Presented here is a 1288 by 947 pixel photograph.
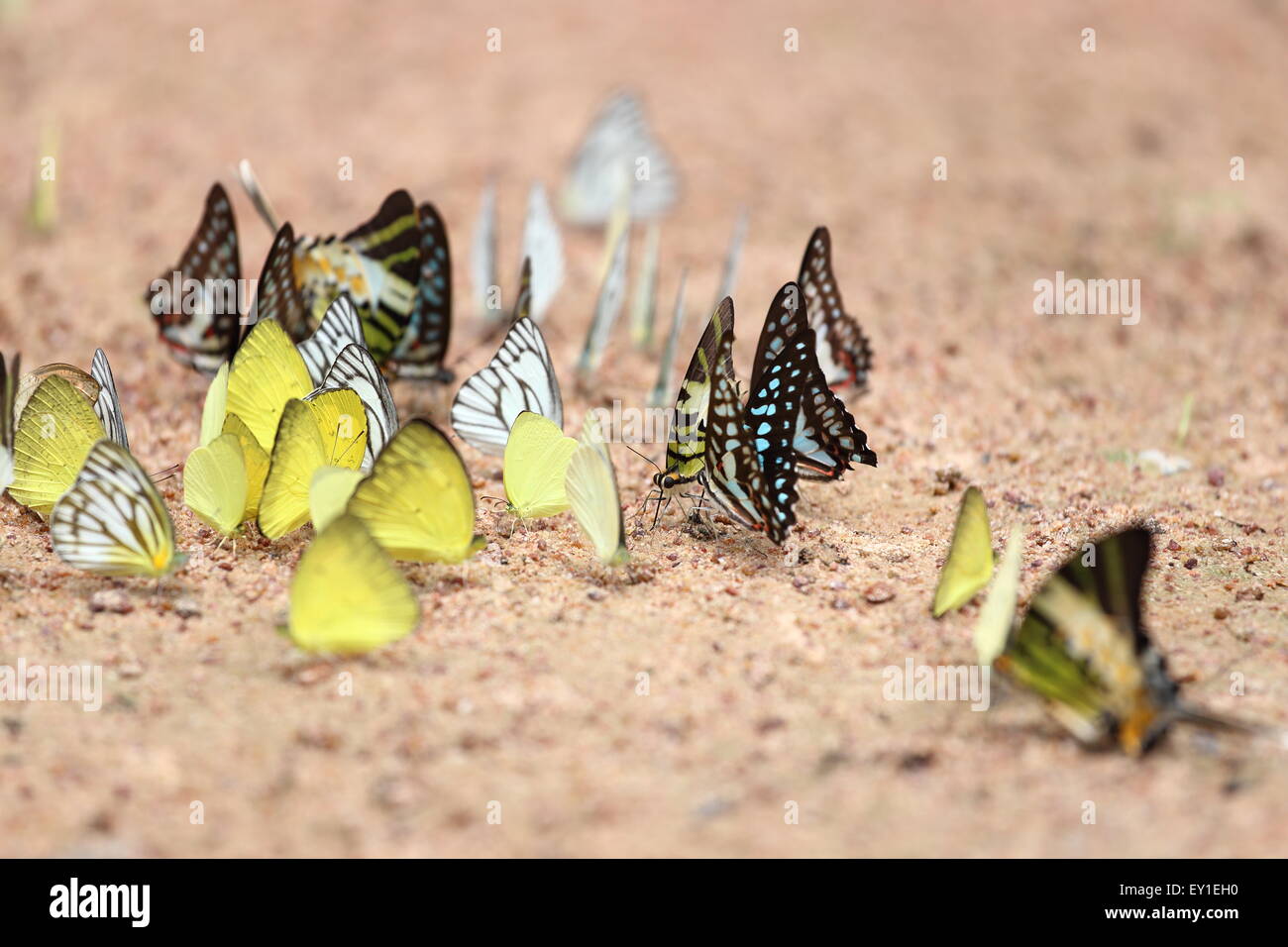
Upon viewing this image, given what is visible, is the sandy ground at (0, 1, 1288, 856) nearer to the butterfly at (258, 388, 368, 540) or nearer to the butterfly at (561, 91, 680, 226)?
the butterfly at (258, 388, 368, 540)

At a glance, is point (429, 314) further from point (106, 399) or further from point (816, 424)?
point (816, 424)

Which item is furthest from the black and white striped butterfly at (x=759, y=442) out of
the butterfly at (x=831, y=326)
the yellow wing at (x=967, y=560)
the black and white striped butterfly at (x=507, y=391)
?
the butterfly at (x=831, y=326)

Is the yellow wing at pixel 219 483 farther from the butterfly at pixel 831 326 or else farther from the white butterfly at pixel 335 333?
the butterfly at pixel 831 326

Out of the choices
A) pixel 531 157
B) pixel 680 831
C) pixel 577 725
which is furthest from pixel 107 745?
pixel 531 157

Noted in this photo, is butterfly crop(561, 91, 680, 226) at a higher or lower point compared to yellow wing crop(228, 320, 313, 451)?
higher

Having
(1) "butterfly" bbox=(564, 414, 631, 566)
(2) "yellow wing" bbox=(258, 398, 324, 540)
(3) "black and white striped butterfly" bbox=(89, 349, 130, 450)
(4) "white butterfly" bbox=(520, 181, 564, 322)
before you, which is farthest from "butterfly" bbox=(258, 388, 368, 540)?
(4) "white butterfly" bbox=(520, 181, 564, 322)
